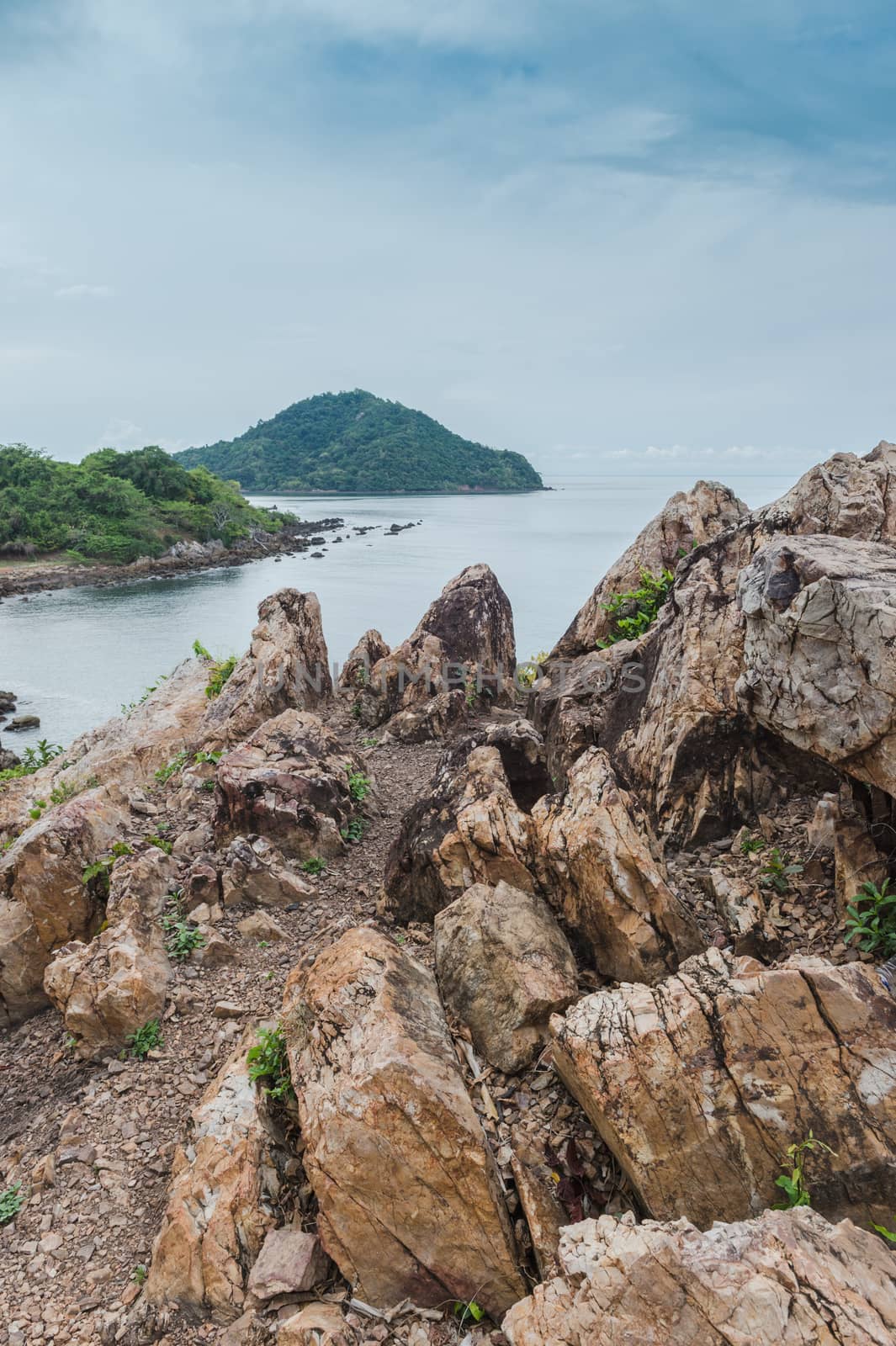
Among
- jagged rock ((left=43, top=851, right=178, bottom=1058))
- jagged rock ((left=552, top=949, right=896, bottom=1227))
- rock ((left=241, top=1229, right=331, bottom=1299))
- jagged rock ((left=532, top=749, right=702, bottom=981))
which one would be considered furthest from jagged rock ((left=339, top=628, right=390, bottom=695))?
jagged rock ((left=552, top=949, right=896, bottom=1227))

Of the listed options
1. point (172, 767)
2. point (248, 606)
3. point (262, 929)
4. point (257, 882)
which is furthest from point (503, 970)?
point (248, 606)

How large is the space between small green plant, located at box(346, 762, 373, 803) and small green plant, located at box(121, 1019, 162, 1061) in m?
3.84

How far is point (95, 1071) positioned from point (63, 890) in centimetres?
253

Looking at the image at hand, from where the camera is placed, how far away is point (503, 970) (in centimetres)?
522

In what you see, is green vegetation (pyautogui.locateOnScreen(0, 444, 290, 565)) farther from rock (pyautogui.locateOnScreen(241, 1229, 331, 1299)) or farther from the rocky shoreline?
rock (pyautogui.locateOnScreen(241, 1229, 331, 1299))

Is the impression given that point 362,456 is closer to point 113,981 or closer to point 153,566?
point 153,566

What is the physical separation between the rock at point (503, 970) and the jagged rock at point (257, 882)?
8.72 ft

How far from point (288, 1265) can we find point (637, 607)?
9.85m

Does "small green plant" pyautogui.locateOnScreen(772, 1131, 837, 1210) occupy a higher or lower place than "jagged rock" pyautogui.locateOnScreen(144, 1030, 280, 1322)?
higher

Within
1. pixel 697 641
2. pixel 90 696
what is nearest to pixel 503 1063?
pixel 697 641

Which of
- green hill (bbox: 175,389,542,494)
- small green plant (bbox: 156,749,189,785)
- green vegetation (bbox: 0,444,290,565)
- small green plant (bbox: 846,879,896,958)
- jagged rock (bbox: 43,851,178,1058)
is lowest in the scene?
jagged rock (bbox: 43,851,178,1058)

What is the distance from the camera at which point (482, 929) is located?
546cm

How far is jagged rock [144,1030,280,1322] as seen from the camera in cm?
439

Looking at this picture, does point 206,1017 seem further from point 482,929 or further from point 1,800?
point 1,800
